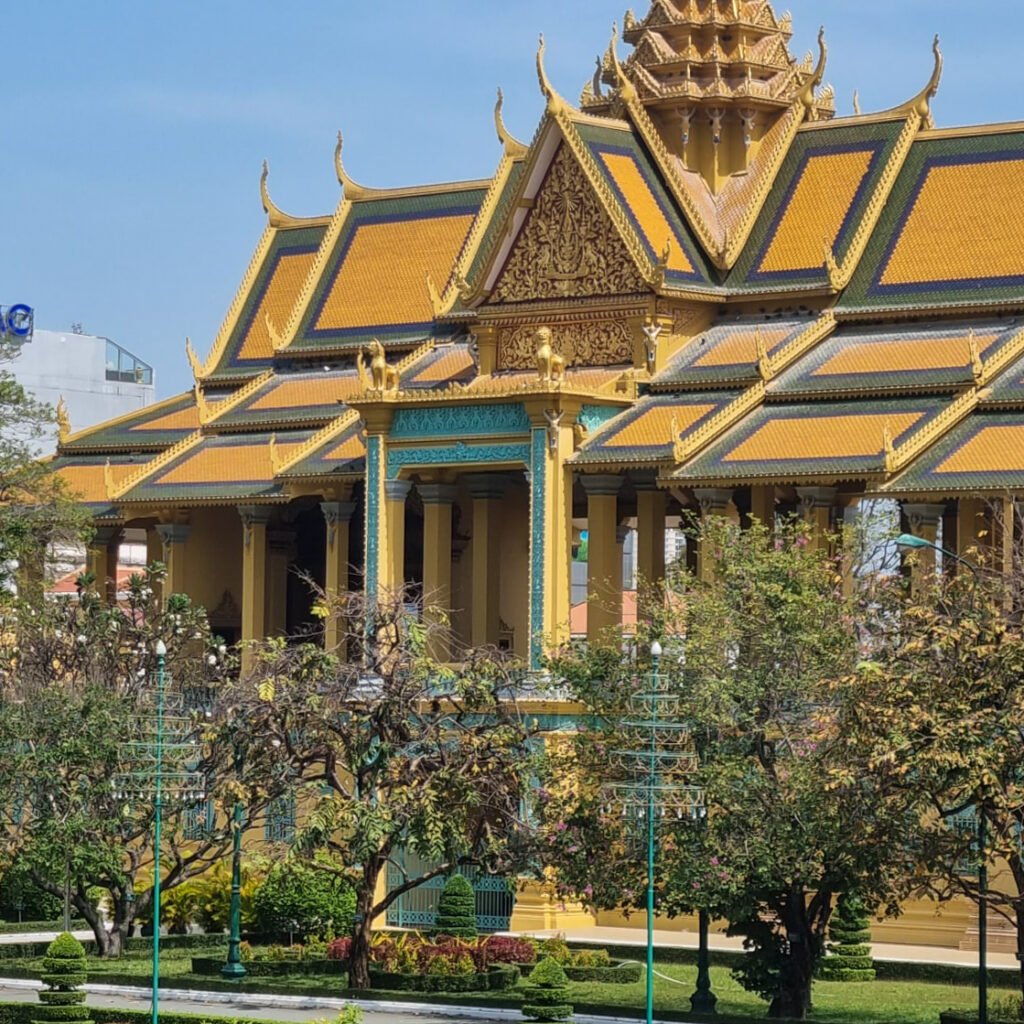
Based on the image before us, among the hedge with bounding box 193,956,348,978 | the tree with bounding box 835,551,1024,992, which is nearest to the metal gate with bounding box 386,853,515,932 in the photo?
the hedge with bounding box 193,956,348,978

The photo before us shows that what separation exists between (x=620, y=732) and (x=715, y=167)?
2277 cm

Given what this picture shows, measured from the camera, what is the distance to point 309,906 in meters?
54.4

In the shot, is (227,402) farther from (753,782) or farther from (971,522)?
(753,782)

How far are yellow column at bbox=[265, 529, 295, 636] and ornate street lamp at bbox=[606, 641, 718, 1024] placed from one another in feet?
83.7

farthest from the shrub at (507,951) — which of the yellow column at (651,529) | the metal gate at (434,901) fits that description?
the yellow column at (651,529)

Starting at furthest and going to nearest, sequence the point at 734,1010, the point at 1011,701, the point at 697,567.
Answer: the point at 697,567 < the point at 734,1010 < the point at 1011,701

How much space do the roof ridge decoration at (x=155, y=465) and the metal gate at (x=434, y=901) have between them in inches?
538

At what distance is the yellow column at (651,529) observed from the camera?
63.0m

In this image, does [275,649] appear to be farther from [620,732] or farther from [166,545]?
[166,545]

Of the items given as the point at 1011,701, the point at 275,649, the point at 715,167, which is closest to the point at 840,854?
the point at 1011,701

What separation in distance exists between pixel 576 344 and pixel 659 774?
20.6 metres

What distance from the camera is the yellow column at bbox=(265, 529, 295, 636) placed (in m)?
71.1

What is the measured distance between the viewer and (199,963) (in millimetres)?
50906

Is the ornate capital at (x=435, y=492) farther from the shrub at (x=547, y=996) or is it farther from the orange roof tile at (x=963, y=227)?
the shrub at (x=547, y=996)
